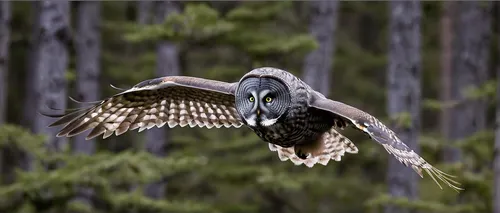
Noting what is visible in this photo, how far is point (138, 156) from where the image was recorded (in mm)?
10227

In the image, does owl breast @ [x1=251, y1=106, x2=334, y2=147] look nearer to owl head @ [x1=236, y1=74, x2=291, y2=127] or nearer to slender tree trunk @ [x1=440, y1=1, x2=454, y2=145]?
owl head @ [x1=236, y1=74, x2=291, y2=127]

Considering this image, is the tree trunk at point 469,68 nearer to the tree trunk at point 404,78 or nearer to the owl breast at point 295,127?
the tree trunk at point 404,78

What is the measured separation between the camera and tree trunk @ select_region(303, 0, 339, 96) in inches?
584

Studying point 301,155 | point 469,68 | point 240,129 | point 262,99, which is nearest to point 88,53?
point 240,129

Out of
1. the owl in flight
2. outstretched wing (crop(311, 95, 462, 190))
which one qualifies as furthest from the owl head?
outstretched wing (crop(311, 95, 462, 190))

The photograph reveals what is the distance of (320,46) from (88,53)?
526 centimetres

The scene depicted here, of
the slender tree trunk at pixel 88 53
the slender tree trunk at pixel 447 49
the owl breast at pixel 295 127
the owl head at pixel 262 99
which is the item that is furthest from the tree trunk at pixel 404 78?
the slender tree trunk at pixel 447 49

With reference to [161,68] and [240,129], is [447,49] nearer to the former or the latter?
[240,129]

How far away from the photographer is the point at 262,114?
7.07 meters

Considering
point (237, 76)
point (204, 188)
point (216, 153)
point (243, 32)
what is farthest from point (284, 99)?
point (204, 188)

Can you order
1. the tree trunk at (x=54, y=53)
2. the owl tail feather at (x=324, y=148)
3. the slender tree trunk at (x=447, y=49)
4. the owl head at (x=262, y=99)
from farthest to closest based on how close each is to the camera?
the slender tree trunk at (x=447, y=49) → the tree trunk at (x=54, y=53) → the owl tail feather at (x=324, y=148) → the owl head at (x=262, y=99)

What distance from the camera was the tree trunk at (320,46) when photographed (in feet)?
48.7

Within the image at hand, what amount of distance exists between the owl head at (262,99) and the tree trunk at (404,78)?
6.12 metres

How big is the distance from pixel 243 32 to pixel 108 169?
3.42 metres
